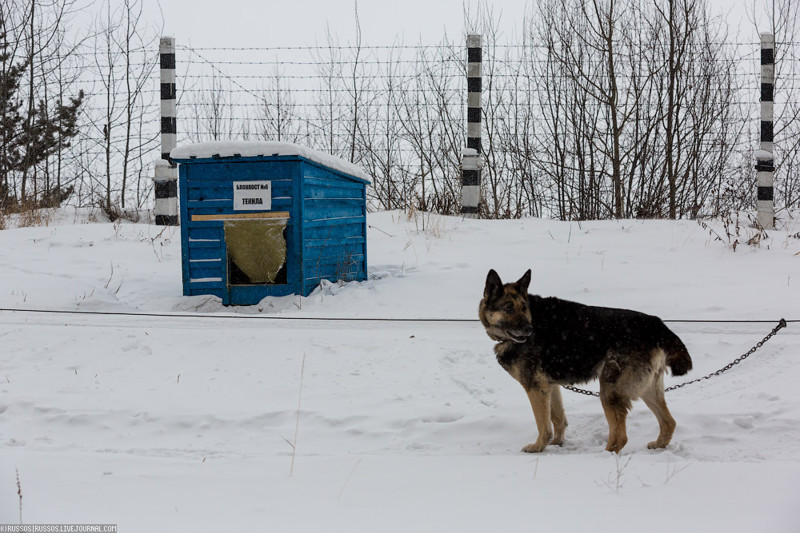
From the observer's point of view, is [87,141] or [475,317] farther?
[87,141]

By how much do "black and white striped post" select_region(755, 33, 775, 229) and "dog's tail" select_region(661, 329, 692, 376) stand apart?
710cm

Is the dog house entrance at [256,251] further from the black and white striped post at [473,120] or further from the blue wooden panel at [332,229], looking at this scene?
the black and white striped post at [473,120]

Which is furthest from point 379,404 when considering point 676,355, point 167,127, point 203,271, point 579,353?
point 167,127

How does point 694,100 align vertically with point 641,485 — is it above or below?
above

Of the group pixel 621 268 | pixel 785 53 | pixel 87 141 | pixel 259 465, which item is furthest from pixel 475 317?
pixel 87 141

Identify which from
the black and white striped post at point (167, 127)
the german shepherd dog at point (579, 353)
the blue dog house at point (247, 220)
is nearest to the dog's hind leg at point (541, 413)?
the german shepherd dog at point (579, 353)

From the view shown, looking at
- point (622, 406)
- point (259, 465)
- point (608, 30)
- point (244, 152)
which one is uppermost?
point (608, 30)

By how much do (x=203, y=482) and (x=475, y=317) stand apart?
12.3 ft

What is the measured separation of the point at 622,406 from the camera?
3.73 metres

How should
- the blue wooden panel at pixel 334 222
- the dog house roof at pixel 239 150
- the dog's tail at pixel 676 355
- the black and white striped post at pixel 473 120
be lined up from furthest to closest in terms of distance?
1. the black and white striped post at pixel 473 120
2. the blue wooden panel at pixel 334 222
3. the dog house roof at pixel 239 150
4. the dog's tail at pixel 676 355

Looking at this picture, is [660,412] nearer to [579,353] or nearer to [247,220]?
[579,353]

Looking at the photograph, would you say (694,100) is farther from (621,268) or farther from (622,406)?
(622,406)

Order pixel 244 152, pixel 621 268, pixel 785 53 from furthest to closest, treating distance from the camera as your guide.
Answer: pixel 785 53 < pixel 621 268 < pixel 244 152

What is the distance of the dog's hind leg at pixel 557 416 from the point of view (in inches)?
160
